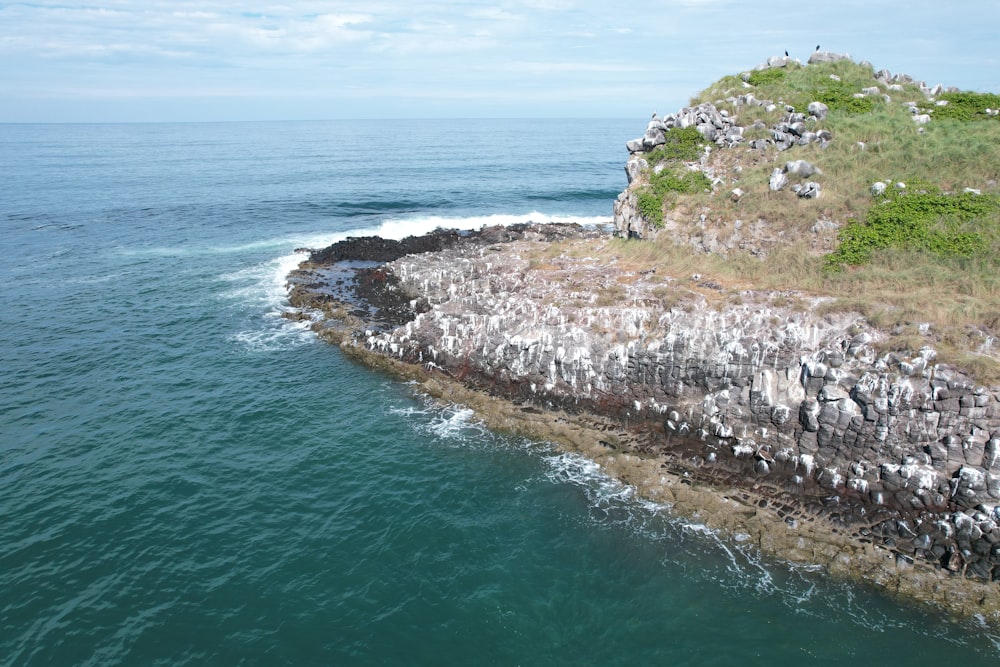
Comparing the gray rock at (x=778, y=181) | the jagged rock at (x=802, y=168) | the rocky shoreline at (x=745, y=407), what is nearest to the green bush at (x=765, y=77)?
the jagged rock at (x=802, y=168)

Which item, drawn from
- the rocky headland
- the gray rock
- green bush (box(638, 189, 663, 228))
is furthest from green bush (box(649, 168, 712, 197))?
the gray rock

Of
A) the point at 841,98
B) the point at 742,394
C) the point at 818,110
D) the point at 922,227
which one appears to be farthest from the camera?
the point at 841,98

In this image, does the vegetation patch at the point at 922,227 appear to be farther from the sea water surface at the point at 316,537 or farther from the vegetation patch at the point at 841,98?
the sea water surface at the point at 316,537

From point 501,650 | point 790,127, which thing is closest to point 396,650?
point 501,650

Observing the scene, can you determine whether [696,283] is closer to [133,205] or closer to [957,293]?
[957,293]

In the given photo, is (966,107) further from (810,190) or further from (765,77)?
(810,190)

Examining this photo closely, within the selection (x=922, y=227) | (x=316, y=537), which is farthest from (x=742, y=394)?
(x=316, y=537)
